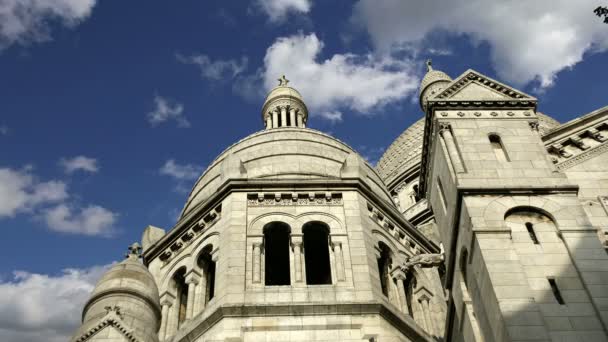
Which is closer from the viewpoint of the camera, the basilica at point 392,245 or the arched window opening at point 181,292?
the basilica at point 392,245

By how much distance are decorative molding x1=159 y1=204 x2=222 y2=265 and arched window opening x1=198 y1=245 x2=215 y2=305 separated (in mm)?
1054

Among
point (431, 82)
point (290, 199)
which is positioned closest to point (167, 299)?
point (290, 199)

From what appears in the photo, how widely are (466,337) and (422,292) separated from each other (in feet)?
27.7

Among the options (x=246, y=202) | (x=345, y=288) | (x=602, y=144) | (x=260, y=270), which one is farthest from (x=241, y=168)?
(x=602, y=144)

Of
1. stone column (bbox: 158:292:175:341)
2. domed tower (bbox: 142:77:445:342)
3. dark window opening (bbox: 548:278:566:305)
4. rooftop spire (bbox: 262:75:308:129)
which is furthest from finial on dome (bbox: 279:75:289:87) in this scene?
dark window opening (bbox: 548:278:566:305)

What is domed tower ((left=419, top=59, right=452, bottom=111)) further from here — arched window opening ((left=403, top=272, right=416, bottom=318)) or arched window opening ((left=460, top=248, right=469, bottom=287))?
arched window opening ((left=460, top=248, right=469, bottom=287))

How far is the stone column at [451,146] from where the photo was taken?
19.3m

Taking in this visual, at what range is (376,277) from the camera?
2436cm

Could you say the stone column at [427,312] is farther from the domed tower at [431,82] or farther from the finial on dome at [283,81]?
the domed tower at [431,82]

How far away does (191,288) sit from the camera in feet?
84.6

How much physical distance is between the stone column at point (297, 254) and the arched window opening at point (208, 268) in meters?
3.20

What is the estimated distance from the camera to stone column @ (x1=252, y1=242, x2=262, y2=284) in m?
23.8

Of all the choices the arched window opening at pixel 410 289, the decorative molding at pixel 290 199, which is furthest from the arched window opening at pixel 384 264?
the decorative molding at pixel 290 199

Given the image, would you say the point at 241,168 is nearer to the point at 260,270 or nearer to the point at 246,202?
the point at 246,202
